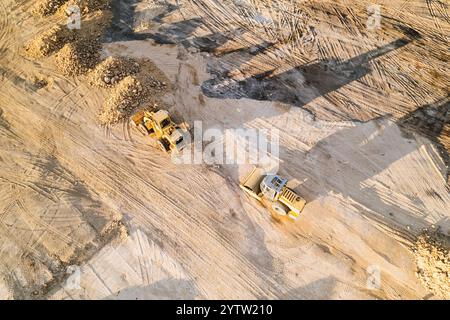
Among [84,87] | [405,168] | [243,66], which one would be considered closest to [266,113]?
[243,66]

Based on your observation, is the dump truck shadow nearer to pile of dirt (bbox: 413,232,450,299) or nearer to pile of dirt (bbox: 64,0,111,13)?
pile of dirt (bbox: 413,232,450,299)

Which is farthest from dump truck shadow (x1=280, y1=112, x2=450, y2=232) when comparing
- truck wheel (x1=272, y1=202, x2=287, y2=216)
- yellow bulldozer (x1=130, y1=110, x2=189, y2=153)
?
yellow bulldozer (x1=130, y1=110, x2=189, y2=153)

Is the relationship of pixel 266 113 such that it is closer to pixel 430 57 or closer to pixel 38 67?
pixel 430 57

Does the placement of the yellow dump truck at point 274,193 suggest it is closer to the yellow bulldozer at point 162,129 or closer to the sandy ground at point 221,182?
the sandy ground at point 221,182

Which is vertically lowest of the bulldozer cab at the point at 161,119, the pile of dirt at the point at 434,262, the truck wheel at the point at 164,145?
the pile of dirt at the point at 434,262

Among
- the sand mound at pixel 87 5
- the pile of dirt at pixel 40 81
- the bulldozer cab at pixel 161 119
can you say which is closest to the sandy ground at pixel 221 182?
the pile of dirt at pixel 40 81

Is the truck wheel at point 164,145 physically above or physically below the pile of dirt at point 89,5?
below
